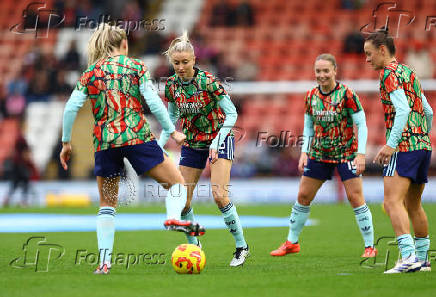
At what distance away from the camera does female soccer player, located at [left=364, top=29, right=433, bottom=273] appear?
7.18 meters

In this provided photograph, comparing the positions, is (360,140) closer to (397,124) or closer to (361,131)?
(361,131)

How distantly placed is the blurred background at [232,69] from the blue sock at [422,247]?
11.1m

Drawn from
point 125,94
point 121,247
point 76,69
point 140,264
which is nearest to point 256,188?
point 76,69

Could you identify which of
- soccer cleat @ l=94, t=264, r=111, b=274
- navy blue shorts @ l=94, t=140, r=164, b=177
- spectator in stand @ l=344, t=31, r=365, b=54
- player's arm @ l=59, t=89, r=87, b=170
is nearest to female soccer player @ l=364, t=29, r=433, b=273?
navy blue shorts @ l=94, t=140, r=164, b=177

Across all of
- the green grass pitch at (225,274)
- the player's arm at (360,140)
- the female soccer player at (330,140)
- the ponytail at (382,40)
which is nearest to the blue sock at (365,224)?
the female soccer player at (330,140)

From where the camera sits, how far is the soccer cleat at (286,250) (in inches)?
366

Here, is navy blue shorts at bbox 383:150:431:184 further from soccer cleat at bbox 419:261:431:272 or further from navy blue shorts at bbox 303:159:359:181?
navy blue shorts at bbox 303:159:359:181

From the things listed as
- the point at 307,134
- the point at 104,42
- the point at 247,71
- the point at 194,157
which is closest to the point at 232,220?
the point at 194,157

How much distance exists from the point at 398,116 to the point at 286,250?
2806mm

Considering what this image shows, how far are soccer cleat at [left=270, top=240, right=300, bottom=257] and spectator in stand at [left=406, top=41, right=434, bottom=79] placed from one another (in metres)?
14.5

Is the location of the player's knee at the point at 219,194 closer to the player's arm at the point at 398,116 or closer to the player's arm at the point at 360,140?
the player's arm at the point at 360,140

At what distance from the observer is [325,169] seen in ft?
30.4

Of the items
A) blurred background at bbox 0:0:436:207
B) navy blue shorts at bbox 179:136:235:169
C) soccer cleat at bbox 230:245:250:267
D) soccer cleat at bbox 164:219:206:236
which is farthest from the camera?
blurred background at bbox 0:0:436:207

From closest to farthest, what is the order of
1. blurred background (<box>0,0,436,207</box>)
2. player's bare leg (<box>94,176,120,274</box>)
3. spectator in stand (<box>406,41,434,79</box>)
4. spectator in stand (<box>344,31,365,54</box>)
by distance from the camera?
Answer: player's bare leg (<box>94,176,120,274</box>) < blurred background (<box>0,0,436,207</box>) < spectator in stand (<box>406,41,434,79</box>) < spectator in stand (<box>344,31,365,54</box>)
